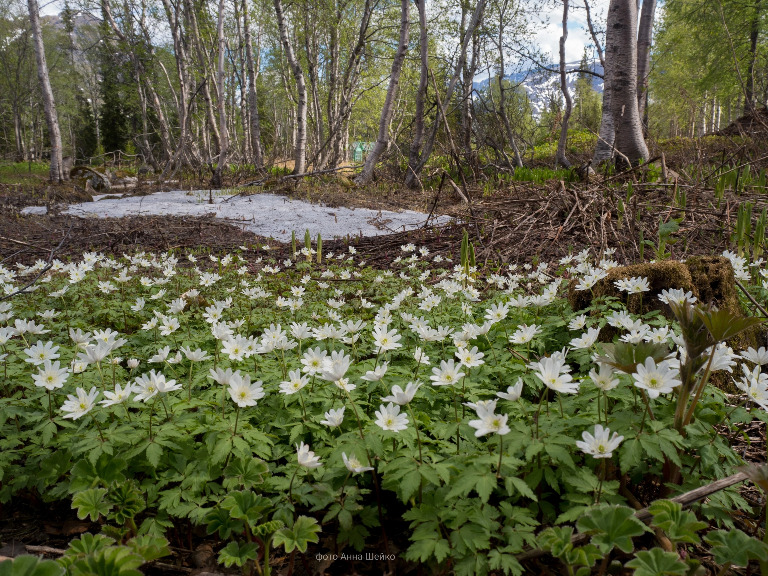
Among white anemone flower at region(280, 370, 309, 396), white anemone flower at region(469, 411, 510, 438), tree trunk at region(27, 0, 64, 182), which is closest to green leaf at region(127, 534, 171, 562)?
white anemone flower at region(280, 370, 309, 396)

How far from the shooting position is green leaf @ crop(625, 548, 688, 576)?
98 cm

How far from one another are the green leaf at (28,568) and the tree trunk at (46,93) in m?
16.9

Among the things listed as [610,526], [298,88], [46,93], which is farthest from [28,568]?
[46,93]

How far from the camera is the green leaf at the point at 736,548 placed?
1.02m

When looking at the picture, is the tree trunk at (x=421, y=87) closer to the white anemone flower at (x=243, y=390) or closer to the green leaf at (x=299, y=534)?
the white anemone flower at (x=243, y=390)

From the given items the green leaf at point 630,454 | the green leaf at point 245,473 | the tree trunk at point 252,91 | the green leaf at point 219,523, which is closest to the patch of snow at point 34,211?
the tree trunk at point 252,91

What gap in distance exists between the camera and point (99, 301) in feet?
12.2

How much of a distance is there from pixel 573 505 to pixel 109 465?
156cm

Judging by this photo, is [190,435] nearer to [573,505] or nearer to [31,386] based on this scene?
[31,386]

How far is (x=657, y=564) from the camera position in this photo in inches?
40.2

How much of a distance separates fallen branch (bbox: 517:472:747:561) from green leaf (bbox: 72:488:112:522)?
126 cm

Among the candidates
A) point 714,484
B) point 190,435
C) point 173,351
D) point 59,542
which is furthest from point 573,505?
point 173,351

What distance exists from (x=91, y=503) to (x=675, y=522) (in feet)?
5.50

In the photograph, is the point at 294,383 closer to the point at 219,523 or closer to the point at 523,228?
the point at 219,523
